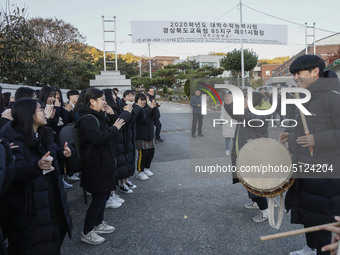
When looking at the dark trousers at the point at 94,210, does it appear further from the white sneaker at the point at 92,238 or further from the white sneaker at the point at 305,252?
the white sneaker at the point at 305,252

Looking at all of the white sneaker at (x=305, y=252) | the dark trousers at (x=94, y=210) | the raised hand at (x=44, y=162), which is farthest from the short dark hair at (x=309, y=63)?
the dark trousers at (x=94, y=210)

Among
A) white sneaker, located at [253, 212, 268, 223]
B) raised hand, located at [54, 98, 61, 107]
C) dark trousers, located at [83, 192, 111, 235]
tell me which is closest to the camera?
dark trousers, located at [83, 192, 111, 235]

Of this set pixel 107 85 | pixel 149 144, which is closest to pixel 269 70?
pixel 107 85

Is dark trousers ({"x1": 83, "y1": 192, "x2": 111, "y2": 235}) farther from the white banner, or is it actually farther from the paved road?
the white banner

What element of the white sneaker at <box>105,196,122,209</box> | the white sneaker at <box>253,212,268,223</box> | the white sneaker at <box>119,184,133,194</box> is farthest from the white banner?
the white sneaker at <box>253,212,268,223</box>

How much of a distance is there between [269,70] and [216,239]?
2495 inches

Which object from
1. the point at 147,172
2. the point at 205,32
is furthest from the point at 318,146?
the point at 205,32

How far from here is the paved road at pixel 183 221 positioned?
3.07 meters

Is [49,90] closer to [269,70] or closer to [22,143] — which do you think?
[22,143]

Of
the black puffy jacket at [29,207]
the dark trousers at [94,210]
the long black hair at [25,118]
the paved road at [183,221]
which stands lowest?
the paved road at [183,221]

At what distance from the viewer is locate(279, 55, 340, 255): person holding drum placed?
6.98 ft

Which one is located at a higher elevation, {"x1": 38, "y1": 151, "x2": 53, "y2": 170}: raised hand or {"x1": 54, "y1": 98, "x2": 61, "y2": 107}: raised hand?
{"x1": 54, "y1": 98, "x2": 61, "y2": 107}: raised hand

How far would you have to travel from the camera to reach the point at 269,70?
6106 cm

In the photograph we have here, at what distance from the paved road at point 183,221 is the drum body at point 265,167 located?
0.91m
